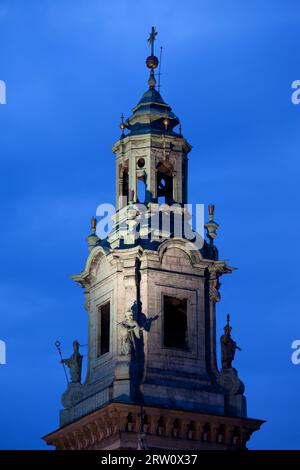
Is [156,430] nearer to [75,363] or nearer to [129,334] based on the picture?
[129,334]

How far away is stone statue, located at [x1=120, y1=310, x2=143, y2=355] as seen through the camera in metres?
128

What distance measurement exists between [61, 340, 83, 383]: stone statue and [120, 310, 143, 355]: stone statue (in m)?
4.99

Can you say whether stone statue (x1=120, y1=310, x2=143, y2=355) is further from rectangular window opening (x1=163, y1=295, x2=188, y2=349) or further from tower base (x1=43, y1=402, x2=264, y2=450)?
tower base (x1=43, y1=402, x2=264, y2=450)

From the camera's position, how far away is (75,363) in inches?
5221

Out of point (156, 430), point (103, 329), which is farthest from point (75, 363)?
point (156, 430)

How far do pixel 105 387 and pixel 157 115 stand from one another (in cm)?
1593

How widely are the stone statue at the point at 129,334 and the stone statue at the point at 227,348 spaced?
5516 millimetres

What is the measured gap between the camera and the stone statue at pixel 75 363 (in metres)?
132

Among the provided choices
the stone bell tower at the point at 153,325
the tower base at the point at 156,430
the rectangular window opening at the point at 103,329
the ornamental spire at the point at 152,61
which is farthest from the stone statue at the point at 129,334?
the ornamental spire at the point at 152,61

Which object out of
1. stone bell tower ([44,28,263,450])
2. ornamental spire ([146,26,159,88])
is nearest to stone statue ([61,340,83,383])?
stone bell tower ([44,28,263,450])

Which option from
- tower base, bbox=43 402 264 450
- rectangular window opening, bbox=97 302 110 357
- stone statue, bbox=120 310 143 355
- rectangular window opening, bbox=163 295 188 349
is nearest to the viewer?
tower base, bbox=43 402 264 450

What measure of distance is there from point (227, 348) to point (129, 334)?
20.6 ft

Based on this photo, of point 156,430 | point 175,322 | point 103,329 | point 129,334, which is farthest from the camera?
point 103,329

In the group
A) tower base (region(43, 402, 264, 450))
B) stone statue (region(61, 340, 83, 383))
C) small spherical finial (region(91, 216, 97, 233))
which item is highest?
small spherical finial (region(91, 216, 97, 233))
